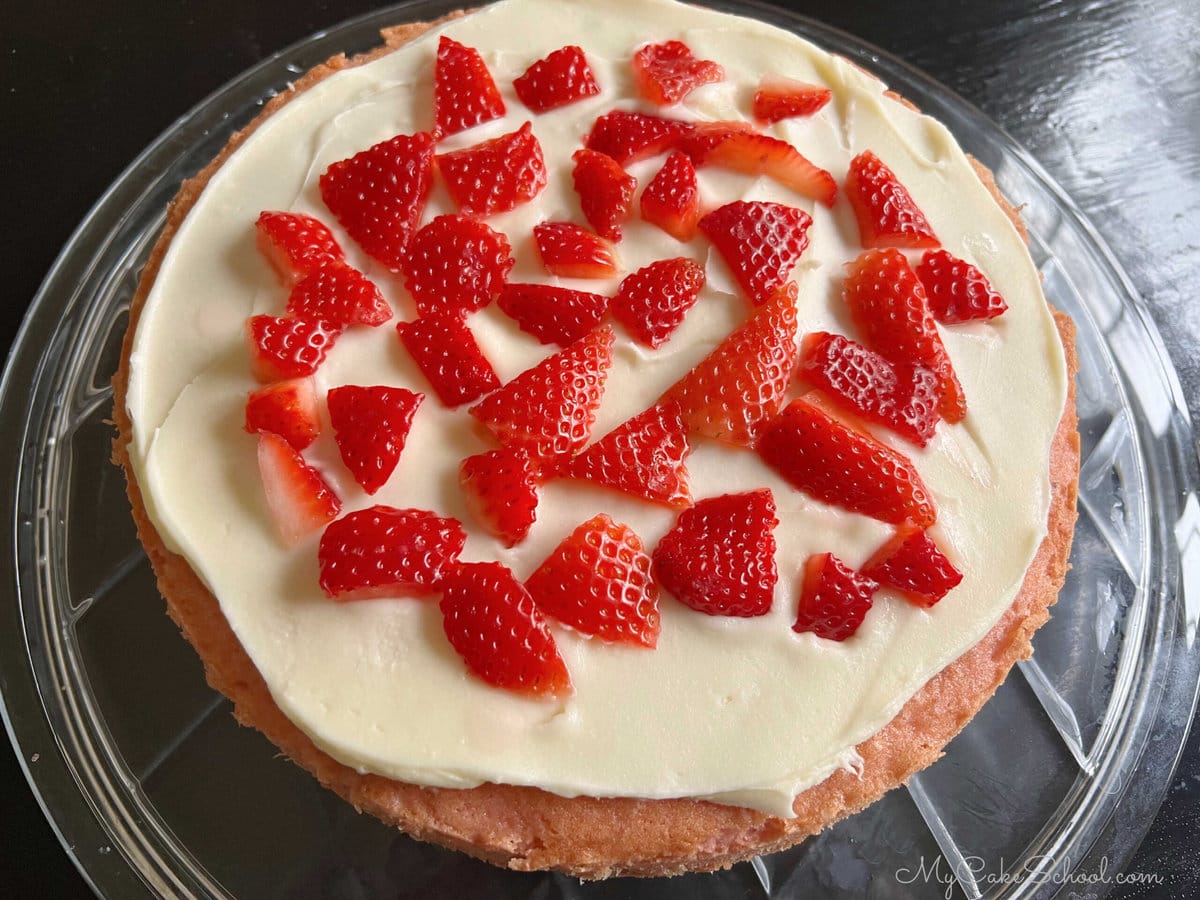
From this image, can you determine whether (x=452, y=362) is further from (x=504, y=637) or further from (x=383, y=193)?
(x=504, y=637)

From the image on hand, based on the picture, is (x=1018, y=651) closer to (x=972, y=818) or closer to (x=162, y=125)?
(x=972, y=818)

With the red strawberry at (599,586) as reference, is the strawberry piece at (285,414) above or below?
above

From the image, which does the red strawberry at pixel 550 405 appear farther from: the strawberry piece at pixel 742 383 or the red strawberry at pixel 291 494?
the red strawberry at pixel 291 494

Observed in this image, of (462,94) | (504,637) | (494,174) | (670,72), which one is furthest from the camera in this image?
(670,72)

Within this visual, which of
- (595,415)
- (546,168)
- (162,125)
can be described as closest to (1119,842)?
(595,415)

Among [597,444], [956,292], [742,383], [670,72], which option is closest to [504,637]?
[597,444]

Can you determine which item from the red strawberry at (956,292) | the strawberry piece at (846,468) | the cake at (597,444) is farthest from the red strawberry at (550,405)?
the red strawberry at (956,292)
